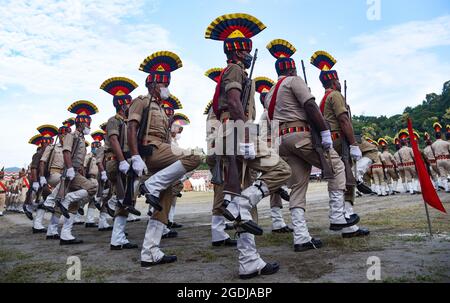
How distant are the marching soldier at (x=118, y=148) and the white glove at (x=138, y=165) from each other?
1.92 feet

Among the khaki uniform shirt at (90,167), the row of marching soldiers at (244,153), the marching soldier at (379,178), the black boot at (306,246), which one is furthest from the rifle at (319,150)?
the marching soldier at (379,178)

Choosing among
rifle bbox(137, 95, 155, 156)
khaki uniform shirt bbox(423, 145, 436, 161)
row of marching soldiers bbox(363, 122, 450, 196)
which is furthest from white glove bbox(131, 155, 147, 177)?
khaki uniform shirt bbox(423, 145, 436, 161)

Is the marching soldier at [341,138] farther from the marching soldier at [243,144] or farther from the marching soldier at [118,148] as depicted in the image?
the marching soldier at [118,148]

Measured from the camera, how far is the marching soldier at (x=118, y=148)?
5.55 metres

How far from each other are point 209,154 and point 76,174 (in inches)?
170

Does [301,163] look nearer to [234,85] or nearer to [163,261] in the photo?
[234,85]

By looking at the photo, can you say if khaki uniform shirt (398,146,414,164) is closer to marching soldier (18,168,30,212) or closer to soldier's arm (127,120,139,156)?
soldier's arm (127,120,139,156)

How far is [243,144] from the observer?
12.0 ft

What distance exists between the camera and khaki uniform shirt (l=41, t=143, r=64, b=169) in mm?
9258

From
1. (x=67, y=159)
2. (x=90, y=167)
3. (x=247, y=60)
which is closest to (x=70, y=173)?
(x=67, y=159)
